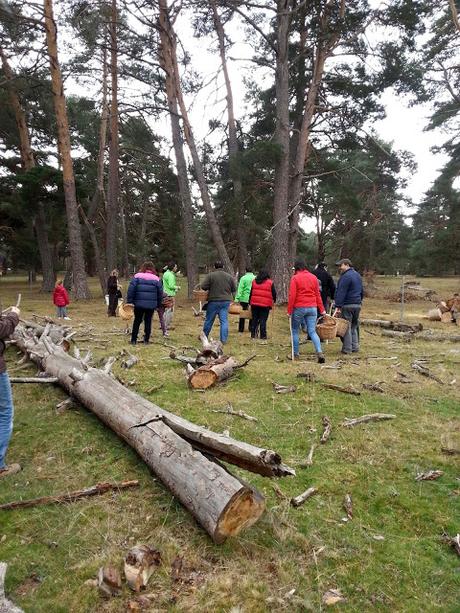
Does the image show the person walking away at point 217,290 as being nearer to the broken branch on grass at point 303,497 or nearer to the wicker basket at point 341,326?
the wicker basket at point 341,326

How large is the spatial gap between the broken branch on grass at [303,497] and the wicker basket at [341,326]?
5217 mm

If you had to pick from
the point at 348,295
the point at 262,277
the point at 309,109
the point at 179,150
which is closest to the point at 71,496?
the point at 348,295

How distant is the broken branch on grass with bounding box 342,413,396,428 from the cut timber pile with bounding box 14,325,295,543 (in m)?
2.09

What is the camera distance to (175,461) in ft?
11.1

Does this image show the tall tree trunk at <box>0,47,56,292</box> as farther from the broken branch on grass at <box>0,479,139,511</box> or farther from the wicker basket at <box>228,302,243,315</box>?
the broken branch on grass at <box>0,479,139,511</box>

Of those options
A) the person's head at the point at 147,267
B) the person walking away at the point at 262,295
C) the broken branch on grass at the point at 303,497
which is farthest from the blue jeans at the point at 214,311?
the broken branch on grass at the point at 303,497

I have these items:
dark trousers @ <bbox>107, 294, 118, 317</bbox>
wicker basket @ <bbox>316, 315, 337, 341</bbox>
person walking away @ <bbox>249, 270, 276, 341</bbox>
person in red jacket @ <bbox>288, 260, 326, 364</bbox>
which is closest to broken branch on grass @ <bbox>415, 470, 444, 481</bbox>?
person in red jacket @ <bbox>288, 260, 326, 364</bbox>

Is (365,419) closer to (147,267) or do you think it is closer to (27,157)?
(147,267)

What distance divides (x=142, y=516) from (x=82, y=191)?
2146cm

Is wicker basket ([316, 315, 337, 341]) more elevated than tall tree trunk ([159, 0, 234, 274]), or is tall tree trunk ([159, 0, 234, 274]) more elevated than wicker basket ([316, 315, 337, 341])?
tall tree trunk ([159, 0, 234, 274])

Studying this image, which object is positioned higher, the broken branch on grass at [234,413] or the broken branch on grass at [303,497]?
the broken branch on grass at [234,413]

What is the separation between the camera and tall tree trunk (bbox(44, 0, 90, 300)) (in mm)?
18062

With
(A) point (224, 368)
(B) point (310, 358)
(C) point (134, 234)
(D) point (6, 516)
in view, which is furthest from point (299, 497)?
(C) point (134, 234)

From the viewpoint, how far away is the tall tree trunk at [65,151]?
711 inches
